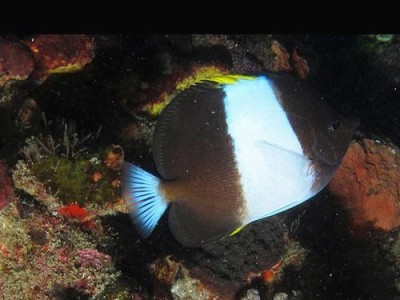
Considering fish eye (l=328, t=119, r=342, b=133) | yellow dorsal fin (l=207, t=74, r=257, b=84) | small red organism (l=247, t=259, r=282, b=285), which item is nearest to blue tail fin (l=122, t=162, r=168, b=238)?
yellow dorsal fin (l=207, t=74, r=257, b=84)

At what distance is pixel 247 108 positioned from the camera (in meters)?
2.42

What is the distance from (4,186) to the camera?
2.61 m

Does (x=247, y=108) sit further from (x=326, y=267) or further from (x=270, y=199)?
(x=326, y=267)

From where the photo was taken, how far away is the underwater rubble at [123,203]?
2.97 m

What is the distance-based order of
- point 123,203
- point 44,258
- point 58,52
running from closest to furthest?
point 44,258
point 123,203
point 58,52

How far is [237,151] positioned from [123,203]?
4.31ft

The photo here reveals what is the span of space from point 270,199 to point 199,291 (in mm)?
2028

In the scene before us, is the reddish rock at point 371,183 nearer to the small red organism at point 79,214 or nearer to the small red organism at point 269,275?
the small red organism at point 269,275

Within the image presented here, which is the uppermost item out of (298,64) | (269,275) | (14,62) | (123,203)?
(14,62)

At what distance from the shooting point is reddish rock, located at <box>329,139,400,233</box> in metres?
4.99

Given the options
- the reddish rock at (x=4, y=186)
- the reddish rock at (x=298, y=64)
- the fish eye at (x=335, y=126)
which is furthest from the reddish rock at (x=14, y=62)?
the reddish rock at (x=298, y=64)

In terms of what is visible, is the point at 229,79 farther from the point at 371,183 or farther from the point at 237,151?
the point at 371,183

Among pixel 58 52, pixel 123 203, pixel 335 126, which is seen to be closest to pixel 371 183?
pixel 335 126

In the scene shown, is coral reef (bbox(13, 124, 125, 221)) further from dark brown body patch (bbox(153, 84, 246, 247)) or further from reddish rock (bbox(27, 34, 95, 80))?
dark brown body patch (bbox(153, 84, 246, 247))
